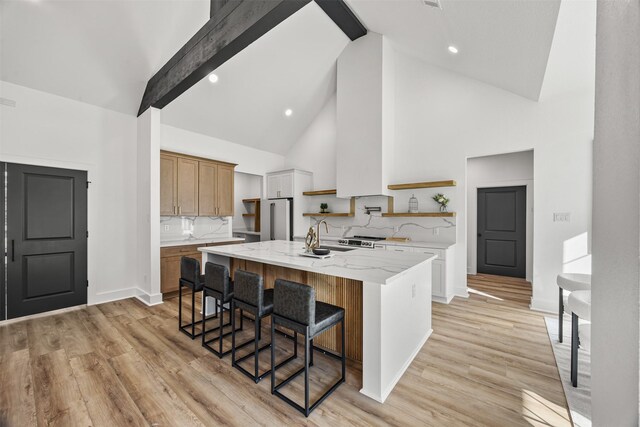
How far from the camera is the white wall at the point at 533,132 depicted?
3.03m

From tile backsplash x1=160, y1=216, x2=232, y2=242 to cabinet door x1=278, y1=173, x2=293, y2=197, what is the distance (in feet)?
4.29

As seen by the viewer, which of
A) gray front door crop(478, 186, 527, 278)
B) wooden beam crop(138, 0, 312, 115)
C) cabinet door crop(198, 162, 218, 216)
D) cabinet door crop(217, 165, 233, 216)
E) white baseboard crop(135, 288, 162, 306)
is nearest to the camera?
wooden beam crop(138, 0, 312, 115)

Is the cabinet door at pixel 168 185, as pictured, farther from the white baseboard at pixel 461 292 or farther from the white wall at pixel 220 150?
the white baseboard at pixel 461 292

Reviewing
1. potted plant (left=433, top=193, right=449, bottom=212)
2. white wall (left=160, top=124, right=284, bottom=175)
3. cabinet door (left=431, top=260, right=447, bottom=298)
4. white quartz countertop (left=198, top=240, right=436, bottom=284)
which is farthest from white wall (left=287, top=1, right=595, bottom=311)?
white wall (left=160, top=124, right=284, bottom=175)

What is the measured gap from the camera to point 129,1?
9.70 feet

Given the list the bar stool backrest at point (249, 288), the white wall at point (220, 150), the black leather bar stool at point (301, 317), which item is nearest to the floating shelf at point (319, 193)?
the white wall at point (220, 150)

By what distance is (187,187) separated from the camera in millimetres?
4602

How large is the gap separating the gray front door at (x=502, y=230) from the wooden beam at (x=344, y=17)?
3958mm

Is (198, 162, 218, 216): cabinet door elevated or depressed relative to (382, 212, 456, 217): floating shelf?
elevated

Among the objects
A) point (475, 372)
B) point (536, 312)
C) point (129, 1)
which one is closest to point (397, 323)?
point (475, 372)

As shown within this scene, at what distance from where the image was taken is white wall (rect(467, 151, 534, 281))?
197 inches

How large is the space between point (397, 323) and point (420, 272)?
0.62 metres

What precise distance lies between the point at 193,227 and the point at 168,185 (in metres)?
1.06

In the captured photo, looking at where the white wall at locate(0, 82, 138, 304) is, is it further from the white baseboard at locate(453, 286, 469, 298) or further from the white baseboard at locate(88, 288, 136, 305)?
the white baseboard at locate(453, 286, 469, 298)
